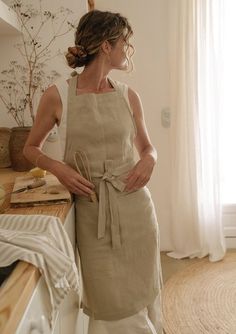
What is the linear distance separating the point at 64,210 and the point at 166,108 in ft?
5.04

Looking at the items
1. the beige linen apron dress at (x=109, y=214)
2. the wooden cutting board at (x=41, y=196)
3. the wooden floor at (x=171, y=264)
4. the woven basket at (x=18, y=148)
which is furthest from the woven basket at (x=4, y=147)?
the wooden floor at (x=171, y=264)

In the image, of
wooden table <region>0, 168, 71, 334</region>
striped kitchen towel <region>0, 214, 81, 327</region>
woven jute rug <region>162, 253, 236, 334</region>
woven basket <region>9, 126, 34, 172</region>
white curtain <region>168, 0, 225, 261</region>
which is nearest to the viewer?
wooden table <region>0, 168, 71, 334</region>

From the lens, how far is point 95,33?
112cm

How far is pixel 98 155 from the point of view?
1.15 metres

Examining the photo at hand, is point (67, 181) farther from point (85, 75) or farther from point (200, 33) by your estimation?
point (200, 33)

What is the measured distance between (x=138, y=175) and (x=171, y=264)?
1466 millimetres

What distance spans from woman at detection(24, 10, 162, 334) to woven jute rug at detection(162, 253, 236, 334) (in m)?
0.72

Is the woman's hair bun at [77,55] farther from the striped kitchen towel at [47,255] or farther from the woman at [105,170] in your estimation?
the striped kitchen towel at [47,255]

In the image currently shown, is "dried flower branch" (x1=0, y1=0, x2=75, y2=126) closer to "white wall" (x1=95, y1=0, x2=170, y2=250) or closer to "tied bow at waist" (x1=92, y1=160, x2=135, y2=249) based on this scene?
"white wall" (x1=95, y1=0, x2=170, y2=250)

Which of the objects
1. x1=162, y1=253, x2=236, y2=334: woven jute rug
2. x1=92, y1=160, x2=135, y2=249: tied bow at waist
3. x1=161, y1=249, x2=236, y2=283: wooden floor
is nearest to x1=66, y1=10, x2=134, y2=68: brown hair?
x1=92, y1=160, x2=135, y2=249: tied bow at waist

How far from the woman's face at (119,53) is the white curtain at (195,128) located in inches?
46.2

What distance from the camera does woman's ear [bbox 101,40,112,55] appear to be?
3.71 ft

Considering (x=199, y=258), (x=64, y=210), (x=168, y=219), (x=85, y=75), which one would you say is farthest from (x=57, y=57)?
(x=199, y=258)

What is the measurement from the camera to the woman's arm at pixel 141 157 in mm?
1175
